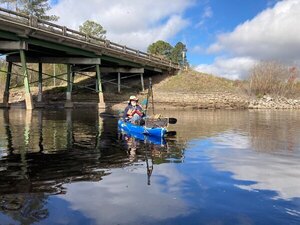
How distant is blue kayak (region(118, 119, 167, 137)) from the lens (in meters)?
15.7

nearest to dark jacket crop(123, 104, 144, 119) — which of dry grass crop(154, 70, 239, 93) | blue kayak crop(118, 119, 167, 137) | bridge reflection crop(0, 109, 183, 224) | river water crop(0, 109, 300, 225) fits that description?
blue kayak crop(118, 119, 167, 137)

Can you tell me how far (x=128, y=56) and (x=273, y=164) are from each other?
3386 cm

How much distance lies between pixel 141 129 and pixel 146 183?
8.33 metres

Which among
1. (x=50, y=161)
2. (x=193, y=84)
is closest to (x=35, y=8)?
(x=193, y=84)

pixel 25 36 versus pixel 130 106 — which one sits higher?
pixel 25 36

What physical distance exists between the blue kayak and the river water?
0.94 metres

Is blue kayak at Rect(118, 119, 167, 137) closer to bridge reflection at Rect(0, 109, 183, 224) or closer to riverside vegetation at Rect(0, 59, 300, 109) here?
bridge reflection at Rect(0, 109, 183, 224)

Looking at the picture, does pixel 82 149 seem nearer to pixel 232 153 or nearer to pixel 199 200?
pixel 232 153

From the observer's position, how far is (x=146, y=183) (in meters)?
8.37

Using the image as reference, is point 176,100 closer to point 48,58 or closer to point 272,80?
point 48,58

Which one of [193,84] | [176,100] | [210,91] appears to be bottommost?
[176,100]

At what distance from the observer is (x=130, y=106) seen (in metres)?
18.2

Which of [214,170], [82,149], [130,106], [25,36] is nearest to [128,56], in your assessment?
[25,36]

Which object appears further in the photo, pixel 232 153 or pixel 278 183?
pixel 232 153
